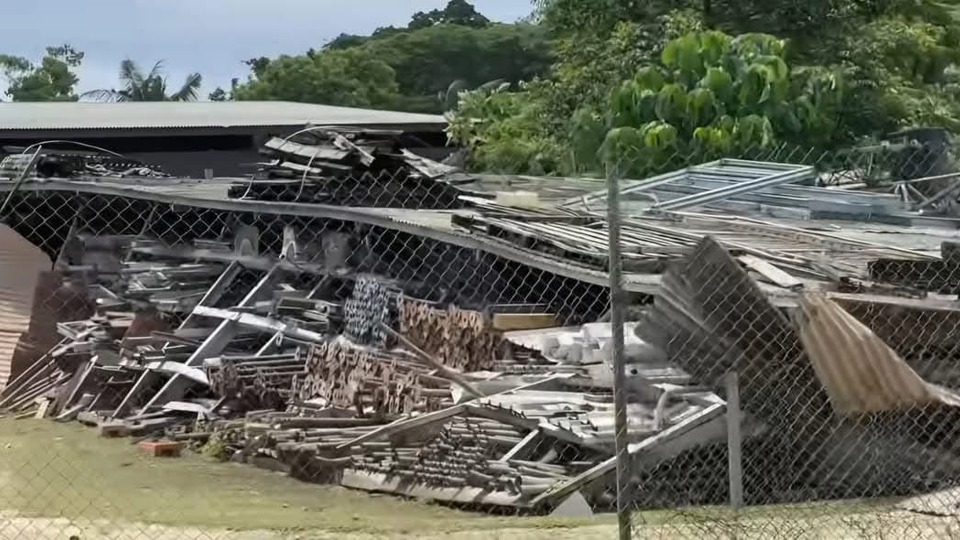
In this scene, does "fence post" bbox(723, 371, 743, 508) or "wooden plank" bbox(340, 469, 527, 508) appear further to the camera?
"wooden plank" bbox(340, 469, 527, 508)

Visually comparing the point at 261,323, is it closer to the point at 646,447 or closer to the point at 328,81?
the point at 646,447

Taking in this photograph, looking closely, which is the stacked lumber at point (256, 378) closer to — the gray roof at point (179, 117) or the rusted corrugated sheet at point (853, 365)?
the rusted corrugated sheet at point (853, 365)

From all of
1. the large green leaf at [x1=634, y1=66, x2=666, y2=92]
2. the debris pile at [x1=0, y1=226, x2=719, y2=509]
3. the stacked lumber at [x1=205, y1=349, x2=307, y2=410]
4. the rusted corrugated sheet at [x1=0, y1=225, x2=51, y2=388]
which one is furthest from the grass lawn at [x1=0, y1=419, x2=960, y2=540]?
the large green leaf at [x1=634, y1=66, x2=666, y2=92]

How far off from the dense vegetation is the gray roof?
347cm

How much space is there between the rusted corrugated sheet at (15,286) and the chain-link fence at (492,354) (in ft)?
0.18

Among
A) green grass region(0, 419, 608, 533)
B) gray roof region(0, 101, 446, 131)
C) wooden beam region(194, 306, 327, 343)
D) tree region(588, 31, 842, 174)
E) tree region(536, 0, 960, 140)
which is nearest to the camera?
green grass region(0, 419, 608, 533)

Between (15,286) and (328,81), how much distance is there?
30121mm

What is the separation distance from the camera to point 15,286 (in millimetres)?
19609

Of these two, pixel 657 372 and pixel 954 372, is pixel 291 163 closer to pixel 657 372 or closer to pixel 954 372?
pixel 657 372

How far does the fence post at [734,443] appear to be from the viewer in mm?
8758

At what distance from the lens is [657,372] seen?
10836 millimetres

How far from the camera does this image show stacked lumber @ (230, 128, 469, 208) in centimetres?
1641

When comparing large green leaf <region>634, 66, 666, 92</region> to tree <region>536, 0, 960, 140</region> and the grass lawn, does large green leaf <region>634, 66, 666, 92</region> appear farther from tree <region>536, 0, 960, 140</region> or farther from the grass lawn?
the grass lawn

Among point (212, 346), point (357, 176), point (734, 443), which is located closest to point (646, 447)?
point (734, 443)
